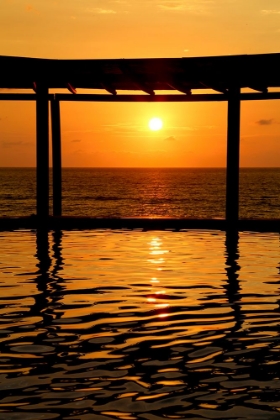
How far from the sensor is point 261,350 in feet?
27.3

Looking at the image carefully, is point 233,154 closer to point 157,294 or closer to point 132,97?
point 132,97

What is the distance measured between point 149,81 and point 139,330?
1154cm

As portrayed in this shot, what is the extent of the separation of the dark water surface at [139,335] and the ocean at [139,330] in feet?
0.04

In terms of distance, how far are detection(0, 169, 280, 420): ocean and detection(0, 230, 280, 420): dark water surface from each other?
0.5 inches

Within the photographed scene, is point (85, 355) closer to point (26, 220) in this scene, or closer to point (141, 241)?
point (141, 241)

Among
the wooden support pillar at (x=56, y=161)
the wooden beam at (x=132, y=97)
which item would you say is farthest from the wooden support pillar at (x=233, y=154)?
the wooden support pillar at (x=56, y=161)

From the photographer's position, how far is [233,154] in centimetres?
2069

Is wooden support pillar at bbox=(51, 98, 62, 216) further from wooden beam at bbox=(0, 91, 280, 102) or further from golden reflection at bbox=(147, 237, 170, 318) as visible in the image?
golden reflection at bbox=(147, 237, 170, 318)

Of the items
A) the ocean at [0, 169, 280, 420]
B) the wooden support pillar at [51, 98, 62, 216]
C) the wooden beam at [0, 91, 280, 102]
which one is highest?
the wooden beam at [0, 91, 280, 102]

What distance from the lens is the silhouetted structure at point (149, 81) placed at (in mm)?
18078

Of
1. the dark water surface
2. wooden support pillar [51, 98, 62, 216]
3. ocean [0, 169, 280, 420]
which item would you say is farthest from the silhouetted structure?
the dark water surface

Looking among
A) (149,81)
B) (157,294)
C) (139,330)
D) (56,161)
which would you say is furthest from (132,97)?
(139,330)

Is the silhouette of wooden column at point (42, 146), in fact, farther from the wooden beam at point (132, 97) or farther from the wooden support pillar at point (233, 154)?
the wooden support pillar at point (233, 154)

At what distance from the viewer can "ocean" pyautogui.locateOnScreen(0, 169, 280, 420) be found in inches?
263
